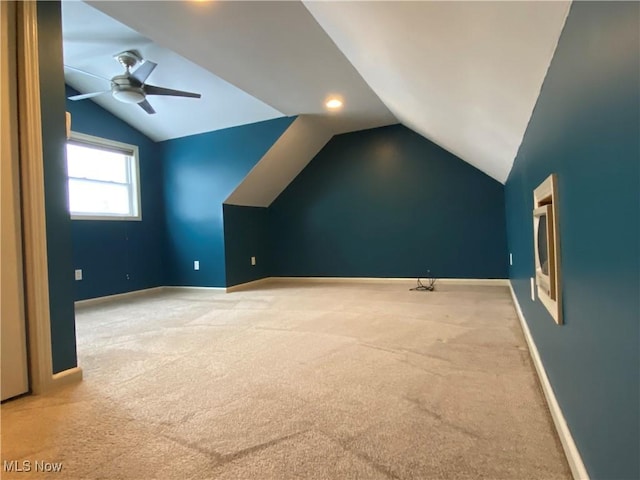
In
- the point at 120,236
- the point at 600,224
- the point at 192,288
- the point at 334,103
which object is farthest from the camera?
the point at 192,288

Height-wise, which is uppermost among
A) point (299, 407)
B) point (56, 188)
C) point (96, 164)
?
point (96, 164)

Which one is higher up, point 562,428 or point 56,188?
point 56,188

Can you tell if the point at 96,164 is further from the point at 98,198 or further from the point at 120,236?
the point at 120,236

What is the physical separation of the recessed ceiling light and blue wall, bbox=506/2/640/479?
Answer: 317 centimetres

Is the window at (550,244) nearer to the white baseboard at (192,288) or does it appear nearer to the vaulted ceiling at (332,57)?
the vaulted ceiling at (332,57)

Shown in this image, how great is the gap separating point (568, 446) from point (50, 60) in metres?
2.87

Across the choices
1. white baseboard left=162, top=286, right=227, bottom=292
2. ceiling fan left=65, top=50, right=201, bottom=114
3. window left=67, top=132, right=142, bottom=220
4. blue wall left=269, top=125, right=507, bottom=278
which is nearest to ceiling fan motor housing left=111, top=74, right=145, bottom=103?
ceiling fan left=65, top=50, right=201, bottom=114

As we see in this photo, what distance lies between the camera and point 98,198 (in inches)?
182

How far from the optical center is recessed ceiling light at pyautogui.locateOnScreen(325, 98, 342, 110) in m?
4.11

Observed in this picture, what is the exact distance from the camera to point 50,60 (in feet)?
6.14

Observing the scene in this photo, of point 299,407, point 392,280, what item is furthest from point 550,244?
point 392,280

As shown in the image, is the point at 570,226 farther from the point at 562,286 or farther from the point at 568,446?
the point at 568,446

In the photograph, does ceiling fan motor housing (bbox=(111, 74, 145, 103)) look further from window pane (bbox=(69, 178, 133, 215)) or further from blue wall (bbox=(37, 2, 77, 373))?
window pane (bbox=(69, 178, 133, 215))

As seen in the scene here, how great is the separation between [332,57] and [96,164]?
3.50 m
